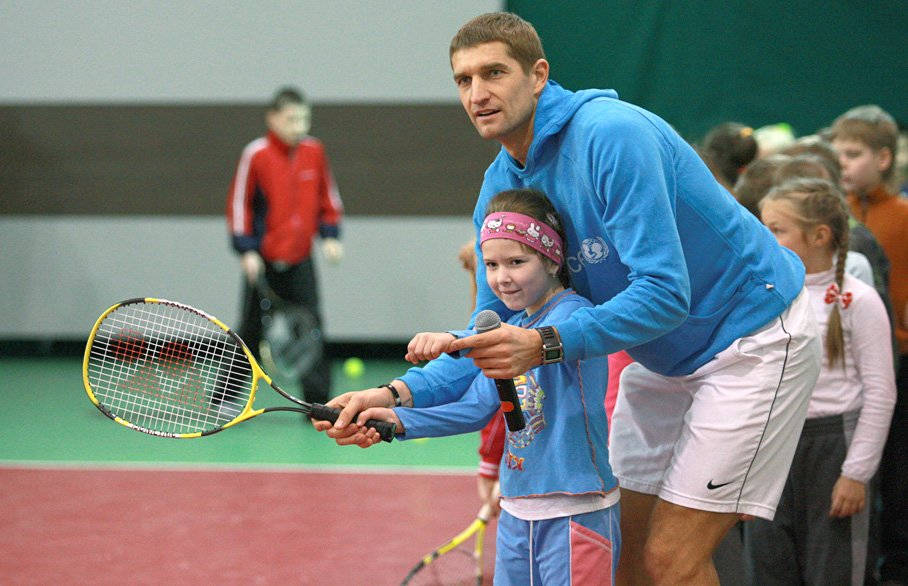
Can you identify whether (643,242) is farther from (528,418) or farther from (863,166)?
(863,166)

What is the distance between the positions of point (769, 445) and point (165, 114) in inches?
329

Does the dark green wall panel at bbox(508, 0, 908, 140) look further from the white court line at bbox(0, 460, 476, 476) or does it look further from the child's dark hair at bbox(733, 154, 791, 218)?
the child's dark hair at bbox(733, 154, 791, 218)

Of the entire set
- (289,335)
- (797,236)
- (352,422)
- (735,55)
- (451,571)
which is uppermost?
(735,55)

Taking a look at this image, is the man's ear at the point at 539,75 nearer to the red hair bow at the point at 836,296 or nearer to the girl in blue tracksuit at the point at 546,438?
the girl in blue tracksuit at the point at 546,438

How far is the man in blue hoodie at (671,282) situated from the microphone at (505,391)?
92 millimetres

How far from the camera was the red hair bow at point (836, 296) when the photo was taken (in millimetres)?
3541

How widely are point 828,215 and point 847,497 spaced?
3.00 ft

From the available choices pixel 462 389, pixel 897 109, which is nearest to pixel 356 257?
pixel 897 109

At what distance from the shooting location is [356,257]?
10086 mm

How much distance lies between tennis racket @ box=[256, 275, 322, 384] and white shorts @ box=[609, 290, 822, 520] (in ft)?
16.7

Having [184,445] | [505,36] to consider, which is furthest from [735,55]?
[505,36]

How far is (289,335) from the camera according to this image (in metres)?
7.99

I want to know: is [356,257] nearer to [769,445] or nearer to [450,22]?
[450,22]

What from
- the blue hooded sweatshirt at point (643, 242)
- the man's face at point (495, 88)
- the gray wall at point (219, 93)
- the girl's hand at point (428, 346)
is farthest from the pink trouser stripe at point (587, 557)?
the gray wall at point (219, 93)
